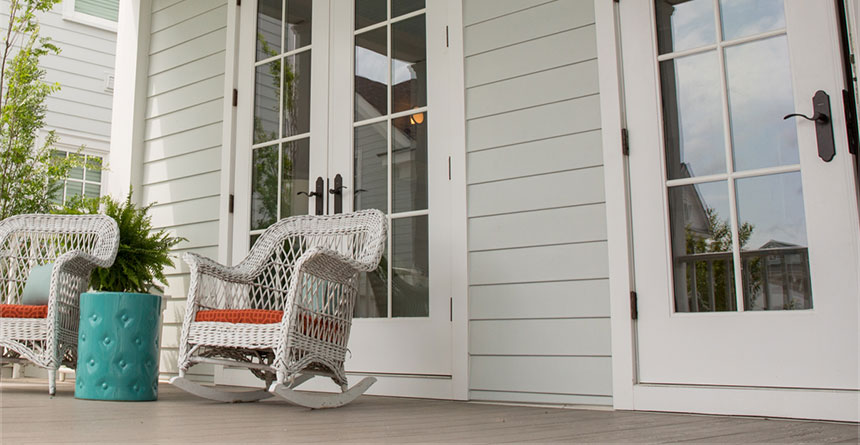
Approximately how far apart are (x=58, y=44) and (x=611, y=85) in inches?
211

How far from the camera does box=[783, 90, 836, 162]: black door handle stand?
2367 mm

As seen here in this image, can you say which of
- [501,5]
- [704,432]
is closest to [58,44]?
[501,5]

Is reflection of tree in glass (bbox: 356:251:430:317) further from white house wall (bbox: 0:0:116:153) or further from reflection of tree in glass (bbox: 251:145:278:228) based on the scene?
white house wall (bbox: 0:0:116:153)

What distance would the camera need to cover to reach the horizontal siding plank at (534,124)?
2.94 metres

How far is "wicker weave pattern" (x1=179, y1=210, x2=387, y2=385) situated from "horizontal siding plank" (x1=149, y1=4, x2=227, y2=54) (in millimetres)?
1856

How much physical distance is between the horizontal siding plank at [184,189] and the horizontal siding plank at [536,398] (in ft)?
7.11

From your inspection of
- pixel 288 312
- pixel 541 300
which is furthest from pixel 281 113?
pixel 541 300

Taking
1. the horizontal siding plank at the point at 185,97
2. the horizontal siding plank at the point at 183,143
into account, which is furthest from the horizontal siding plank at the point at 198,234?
the horizontal siding plank at the point at 185,97

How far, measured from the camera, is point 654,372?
2.63m

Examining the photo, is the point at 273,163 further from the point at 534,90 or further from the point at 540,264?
the point at 540,264

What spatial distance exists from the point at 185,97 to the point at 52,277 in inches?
74.0

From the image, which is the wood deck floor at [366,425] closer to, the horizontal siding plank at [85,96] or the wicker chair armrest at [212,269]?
the wicker chair armrest at [212,269]

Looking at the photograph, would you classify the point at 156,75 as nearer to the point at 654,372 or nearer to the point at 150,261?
the point at 150,261

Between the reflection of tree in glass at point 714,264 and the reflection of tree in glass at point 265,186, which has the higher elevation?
the reflection of tree in glass at point 265,186
